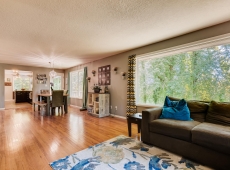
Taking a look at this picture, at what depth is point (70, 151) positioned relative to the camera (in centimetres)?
212

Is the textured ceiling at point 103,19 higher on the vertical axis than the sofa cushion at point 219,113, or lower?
higher

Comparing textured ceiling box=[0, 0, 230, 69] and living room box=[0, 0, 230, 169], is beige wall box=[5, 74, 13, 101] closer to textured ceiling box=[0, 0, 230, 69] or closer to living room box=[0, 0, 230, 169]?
living room box=[0, 0, 230, 169]

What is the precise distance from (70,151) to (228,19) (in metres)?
3.73

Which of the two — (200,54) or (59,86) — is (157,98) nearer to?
(200,54)

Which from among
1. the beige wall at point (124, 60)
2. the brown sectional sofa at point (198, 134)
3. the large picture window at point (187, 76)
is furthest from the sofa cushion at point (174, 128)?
the beige wall at point (124, 60)

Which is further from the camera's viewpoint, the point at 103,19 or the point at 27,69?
the point at 27,69

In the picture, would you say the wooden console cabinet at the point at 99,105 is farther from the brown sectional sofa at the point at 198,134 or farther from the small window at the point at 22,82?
the small window at the point at 22,82

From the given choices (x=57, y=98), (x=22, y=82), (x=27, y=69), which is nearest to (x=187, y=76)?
(x=57, y=98)

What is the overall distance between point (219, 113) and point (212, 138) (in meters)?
0.77

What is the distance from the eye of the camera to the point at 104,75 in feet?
16.8

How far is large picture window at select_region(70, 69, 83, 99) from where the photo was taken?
6.72 metres

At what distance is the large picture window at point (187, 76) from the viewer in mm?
2547

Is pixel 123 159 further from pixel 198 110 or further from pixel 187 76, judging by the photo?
pixel 187 76

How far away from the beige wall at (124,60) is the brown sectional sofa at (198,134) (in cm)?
147
